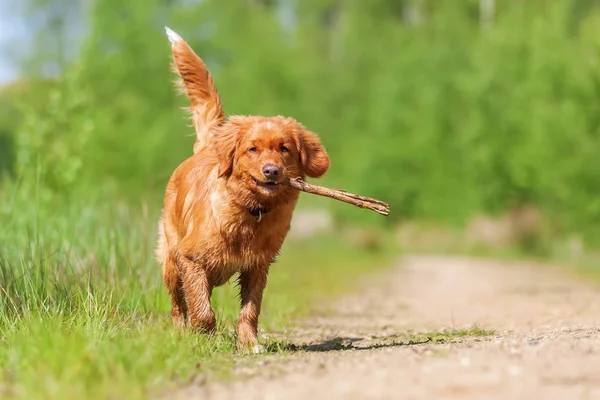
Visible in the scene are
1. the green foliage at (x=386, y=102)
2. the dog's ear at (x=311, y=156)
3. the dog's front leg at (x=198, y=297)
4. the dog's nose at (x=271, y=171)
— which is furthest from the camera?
the green foliage at (x=386, y=102)

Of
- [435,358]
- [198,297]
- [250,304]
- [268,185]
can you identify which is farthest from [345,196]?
[435,358]

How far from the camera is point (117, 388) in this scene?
15.0 feet

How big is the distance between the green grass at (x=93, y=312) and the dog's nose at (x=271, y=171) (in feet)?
4.03

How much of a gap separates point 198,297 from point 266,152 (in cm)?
128

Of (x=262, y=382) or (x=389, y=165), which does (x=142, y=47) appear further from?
(x=262, y=382)

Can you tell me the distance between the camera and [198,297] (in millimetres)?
6906

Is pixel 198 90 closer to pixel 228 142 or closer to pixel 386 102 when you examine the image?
pixel 228 142

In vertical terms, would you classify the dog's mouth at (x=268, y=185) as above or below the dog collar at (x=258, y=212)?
above

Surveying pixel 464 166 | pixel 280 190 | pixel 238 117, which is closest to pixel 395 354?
pixel 280 190

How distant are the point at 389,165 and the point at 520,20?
7376 millimetres

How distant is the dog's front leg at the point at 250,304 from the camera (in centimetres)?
681

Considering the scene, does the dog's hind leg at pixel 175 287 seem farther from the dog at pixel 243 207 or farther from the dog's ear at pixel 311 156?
the dog's ear at pixel 311 156

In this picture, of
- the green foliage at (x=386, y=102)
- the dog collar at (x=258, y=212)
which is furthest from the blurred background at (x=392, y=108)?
the dog collar at (x=258, y=212)

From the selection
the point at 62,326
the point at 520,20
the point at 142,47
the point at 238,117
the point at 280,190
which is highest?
the point at 520,20
